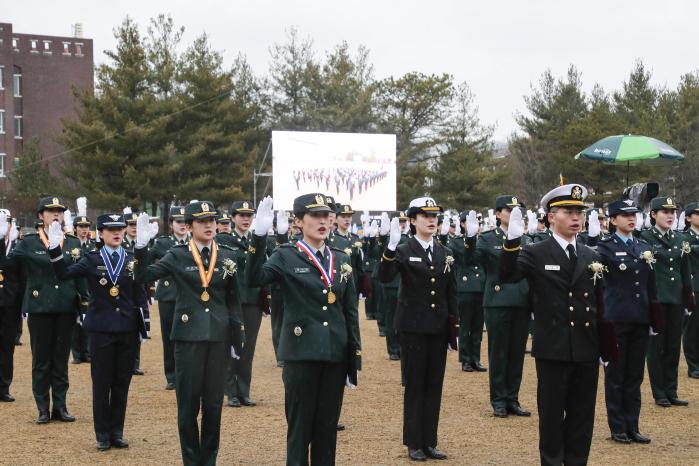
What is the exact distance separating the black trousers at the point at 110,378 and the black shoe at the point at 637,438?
4800 millimetres

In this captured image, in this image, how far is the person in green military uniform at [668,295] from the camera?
1055 cm

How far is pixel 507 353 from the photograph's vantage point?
33.3 feet

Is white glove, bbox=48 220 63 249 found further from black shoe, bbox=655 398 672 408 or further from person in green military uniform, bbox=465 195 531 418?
black shoe, bbox=655 398 672 408

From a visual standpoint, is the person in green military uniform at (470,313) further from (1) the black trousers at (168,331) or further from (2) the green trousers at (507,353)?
(1) the black trousers at (168,331)

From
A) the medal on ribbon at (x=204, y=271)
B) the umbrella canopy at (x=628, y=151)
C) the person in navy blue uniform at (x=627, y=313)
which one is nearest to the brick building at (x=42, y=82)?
the umbrella canopy at (x=628, y=151)

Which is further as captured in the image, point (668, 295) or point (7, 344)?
point (7, 344)

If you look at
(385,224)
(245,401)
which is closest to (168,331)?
(245,401)

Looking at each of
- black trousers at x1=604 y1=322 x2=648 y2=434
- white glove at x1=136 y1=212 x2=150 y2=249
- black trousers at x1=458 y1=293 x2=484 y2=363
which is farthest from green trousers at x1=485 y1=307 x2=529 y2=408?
white glove at x1=136 y1=212 x2=150 y2=249

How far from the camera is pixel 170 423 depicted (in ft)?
32.3

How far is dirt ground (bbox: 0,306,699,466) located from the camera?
8195mm

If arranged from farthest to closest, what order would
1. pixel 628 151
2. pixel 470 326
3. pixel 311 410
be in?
pixel 628 151
pixel 470 326
pixel 311 410

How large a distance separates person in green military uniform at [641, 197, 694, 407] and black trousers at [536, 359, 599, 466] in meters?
4.06

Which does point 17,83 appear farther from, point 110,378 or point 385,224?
point 110,378

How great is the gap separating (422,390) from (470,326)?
5.78 metres
